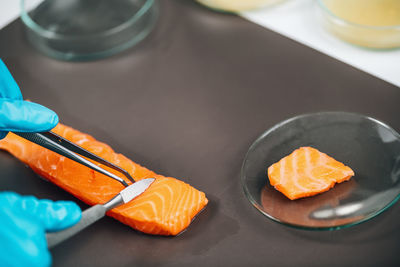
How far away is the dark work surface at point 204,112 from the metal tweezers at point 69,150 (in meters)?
0.21

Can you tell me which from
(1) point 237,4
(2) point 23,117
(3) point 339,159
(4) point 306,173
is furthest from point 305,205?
(1) point 237,4

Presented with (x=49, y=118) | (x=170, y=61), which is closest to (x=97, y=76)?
(x=170, y=61)

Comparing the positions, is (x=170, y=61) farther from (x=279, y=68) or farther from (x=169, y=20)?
(x=279, y=68)

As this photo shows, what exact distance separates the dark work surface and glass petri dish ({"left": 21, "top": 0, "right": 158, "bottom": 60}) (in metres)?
0.06

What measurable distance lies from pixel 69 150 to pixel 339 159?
99 centimetres

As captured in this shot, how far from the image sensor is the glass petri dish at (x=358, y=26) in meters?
2.15

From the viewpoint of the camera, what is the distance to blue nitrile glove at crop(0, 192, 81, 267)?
1412 millimetres

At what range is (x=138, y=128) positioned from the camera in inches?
85.2

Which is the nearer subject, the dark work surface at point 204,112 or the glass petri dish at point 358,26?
the dark work surface at point 204,112

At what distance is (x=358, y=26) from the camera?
2.17 metres

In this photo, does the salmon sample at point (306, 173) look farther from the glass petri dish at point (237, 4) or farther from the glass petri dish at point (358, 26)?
the glass petri dish at point (237, 4)

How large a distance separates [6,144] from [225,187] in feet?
3.22

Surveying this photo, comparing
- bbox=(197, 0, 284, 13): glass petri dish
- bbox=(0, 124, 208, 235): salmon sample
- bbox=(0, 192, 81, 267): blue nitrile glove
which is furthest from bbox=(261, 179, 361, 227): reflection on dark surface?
bbox=(197, 0, 284, 13): glass petri dish

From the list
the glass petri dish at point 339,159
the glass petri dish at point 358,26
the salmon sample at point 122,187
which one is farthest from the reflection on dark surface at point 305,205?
the glass petri dish at point 358,26
